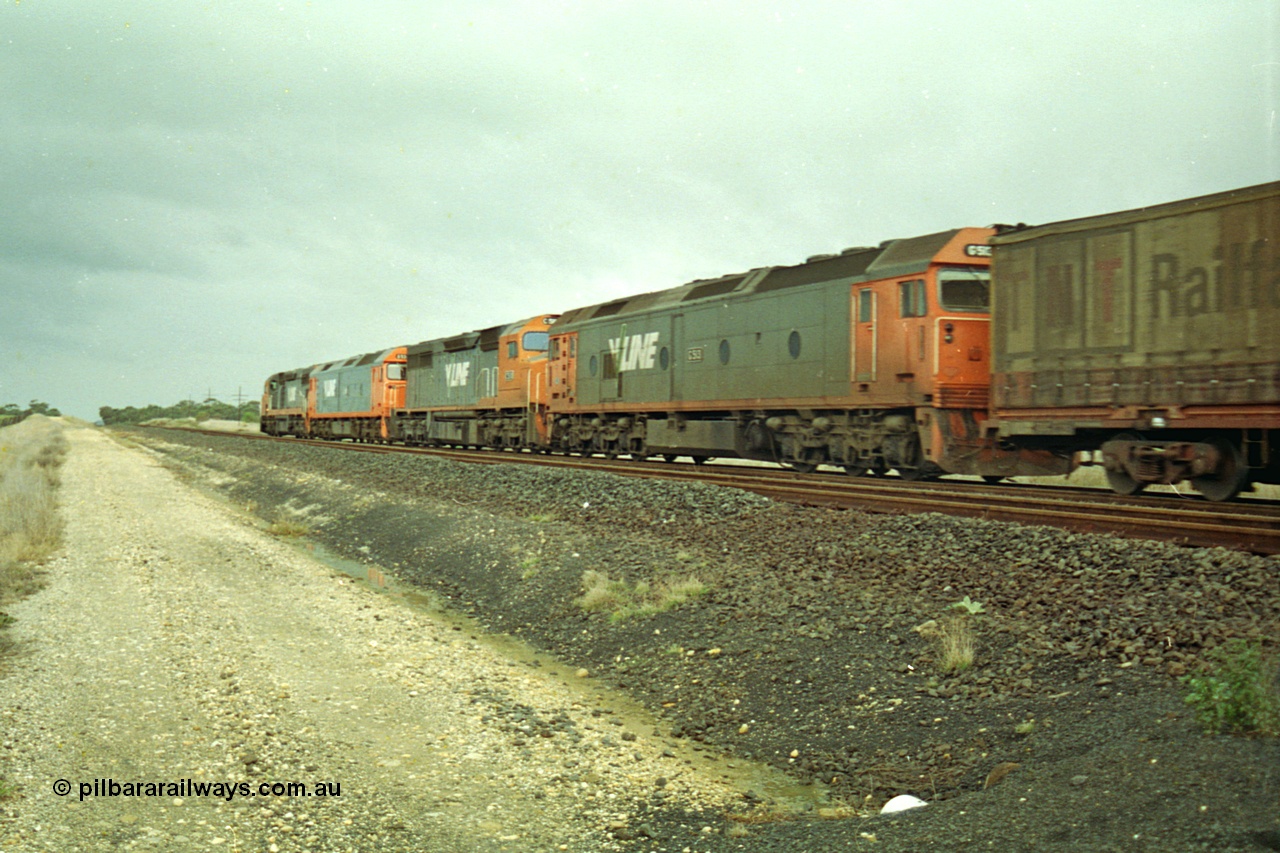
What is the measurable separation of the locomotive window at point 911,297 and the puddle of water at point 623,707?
859 cm

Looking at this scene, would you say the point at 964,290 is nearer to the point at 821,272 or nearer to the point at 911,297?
the point at 911,297

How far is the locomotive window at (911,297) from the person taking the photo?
1488 cm

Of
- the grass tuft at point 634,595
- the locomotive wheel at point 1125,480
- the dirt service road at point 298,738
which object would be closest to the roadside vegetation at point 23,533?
the dirt service road at point 298,738

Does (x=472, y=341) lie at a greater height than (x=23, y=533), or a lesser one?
greater

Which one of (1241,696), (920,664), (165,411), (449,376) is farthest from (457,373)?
(165,411)

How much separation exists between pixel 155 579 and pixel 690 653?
8481 millimetres

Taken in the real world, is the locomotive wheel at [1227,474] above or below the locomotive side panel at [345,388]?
below

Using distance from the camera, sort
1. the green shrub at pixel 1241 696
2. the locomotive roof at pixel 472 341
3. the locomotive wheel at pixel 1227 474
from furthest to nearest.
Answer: the locomotive roof at pixel 472 341 → the locomotive wheel at pixel 1227 474 → the green shrub at pixel 1241 696

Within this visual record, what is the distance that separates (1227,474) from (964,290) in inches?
197

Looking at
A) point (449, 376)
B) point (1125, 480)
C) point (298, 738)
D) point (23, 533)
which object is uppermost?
point (449, 376)

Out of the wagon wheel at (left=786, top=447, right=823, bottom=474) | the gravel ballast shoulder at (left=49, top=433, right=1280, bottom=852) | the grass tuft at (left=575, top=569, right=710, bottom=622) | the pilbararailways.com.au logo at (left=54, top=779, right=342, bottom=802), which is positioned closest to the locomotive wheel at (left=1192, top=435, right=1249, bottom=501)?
the gravel ballast shoulder at (left=49, top=433, right=1280, bottom=852)

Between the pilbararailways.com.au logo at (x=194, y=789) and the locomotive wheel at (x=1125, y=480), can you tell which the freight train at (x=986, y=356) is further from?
the pilbararailways.com.au logo at (x=194, y=789)

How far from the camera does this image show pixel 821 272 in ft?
56.4

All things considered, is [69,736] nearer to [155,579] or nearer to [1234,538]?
[155,579]
